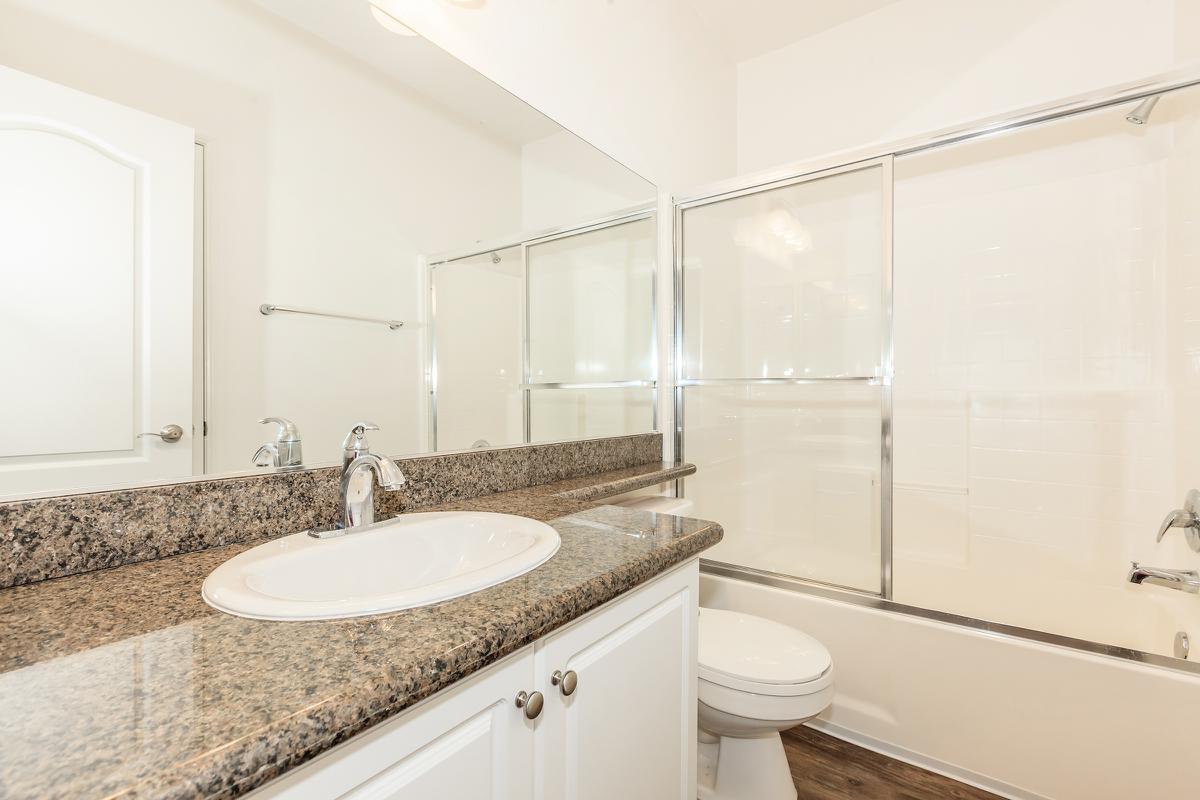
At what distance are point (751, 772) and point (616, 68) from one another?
220 cm

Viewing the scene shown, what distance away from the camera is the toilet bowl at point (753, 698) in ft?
4.12

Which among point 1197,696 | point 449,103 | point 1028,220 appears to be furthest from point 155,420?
point 1028,220

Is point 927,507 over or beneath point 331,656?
beneath

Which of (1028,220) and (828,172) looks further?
(1028,220)

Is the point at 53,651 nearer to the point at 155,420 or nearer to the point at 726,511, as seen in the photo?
the point at 155,420

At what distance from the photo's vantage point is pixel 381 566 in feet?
2.99

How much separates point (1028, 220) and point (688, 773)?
7.80 feet

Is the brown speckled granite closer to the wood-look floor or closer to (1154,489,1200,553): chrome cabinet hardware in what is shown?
the wood-look floor

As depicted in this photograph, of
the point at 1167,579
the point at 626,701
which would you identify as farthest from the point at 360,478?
the point at 1167,579

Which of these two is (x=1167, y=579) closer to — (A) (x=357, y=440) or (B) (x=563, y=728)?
(B) (x=563, y=728)

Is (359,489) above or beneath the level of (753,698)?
above

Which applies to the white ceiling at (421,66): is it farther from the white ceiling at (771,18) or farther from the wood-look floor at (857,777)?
the wood-look floor at (857,777)

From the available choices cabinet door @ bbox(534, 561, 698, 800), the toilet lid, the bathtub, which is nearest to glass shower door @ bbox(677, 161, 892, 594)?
the bathtub

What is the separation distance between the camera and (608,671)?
2.55 feet
